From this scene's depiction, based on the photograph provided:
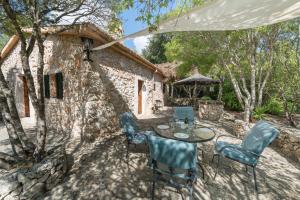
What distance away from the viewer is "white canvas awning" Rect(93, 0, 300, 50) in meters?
1.60

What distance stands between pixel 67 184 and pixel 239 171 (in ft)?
10.6

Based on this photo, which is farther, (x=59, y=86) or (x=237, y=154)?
(x=59, y=86)

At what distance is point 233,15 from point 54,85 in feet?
18.2

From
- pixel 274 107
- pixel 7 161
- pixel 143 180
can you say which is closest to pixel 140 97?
pixel 143 180

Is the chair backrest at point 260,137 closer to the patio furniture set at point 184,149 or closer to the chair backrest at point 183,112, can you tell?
the patio furniture set at point 184,149

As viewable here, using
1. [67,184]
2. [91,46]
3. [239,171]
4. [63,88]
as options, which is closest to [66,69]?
[63,88]

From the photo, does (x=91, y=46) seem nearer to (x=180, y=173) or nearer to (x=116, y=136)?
(x=116, y=136)

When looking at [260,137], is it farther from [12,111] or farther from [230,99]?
[230,99]

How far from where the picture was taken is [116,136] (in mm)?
5184

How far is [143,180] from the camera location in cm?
283

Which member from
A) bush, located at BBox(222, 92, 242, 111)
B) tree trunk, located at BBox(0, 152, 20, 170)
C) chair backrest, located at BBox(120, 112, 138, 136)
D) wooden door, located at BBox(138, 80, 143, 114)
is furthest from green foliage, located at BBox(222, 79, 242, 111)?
tree trunk, located at BBox(0, 152, 20, 170)

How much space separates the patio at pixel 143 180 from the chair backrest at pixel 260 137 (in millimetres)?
609

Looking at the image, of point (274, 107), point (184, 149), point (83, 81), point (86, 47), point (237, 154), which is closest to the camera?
point (184, 149)

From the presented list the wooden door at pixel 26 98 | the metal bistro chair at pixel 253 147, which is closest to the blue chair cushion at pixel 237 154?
the metal bistro chair at pixel 253 147
